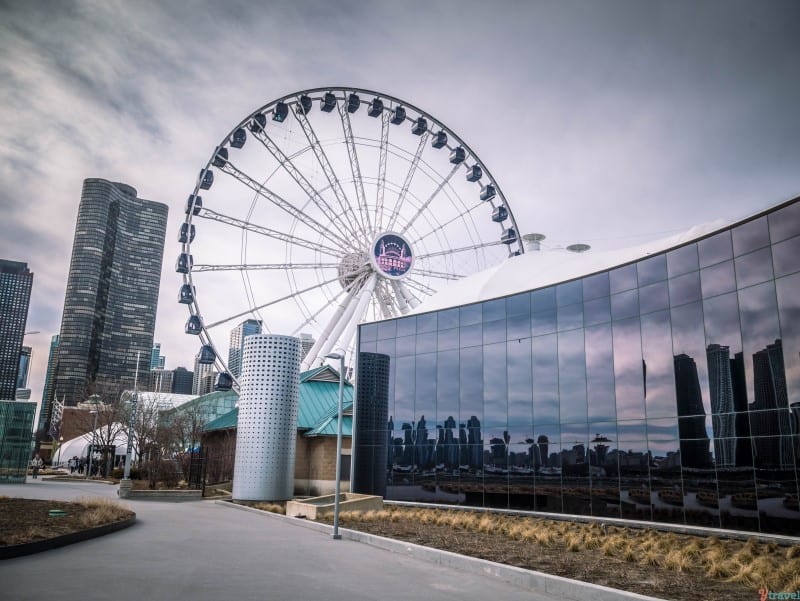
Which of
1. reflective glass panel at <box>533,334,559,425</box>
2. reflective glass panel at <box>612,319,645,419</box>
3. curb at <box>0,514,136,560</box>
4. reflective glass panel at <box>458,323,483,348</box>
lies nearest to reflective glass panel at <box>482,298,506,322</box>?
reflective glass panel at <box>458,323,483,348</box>

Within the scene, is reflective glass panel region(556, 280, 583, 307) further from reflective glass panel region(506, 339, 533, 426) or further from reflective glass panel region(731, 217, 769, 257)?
reflective glass panel region(731, 217, 769, 257)

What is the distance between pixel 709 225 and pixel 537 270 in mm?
10476

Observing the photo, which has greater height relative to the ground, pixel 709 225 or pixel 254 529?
pixel 709 225

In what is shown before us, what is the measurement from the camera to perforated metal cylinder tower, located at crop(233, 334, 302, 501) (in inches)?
1271

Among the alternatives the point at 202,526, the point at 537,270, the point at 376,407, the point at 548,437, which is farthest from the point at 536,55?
the point at 202,526

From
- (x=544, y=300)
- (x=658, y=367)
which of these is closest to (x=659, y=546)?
(x=658, y=367)

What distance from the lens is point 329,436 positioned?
39062 millimetres

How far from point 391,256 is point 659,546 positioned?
86.9ft

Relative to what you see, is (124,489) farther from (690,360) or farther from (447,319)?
(690,360)

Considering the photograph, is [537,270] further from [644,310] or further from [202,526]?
[202,526]

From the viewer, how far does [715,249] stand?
69.4 feet

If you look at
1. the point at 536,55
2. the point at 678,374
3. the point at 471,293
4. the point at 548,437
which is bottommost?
the point at 548,437

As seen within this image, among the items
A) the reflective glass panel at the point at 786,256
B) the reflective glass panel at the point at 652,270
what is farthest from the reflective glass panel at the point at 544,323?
the reflective glass panel at the point at 786,256

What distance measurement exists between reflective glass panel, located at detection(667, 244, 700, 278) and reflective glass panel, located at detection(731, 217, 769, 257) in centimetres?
156
